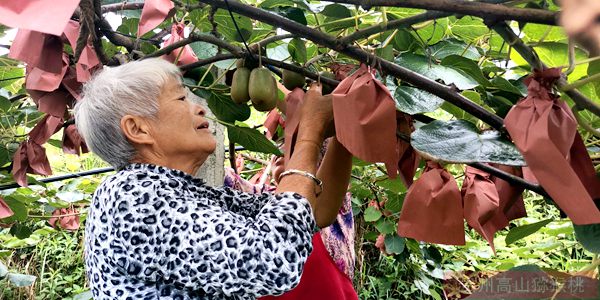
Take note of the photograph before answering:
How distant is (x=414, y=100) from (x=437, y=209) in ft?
0.55

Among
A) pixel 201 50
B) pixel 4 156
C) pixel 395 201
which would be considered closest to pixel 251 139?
pixel 201 50

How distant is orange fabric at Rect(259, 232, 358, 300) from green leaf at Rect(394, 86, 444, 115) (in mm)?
458

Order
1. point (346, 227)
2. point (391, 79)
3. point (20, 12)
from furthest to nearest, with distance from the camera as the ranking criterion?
point (346, 227)
point (391, 79)
point (20, 12)

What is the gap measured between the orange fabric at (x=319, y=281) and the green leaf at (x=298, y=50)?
1.35ft

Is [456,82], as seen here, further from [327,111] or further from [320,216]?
[320,216]

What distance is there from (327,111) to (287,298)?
43 cm

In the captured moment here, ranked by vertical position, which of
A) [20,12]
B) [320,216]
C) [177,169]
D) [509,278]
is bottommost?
[320,216]

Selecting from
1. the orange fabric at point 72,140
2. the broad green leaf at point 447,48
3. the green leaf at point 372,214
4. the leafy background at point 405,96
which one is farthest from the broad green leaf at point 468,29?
the green leaf at point 372,214

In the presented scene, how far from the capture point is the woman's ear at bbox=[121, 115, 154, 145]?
3.43ft

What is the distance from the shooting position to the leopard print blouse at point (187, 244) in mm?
901

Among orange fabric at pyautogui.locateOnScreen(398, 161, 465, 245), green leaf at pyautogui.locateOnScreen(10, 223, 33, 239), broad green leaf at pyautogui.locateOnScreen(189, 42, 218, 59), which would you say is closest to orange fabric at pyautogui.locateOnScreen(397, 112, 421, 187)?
orange fabric at pyautogui.locateOnScreen(398, 161, 465, 245)

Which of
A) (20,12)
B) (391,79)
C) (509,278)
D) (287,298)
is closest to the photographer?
(20,12)

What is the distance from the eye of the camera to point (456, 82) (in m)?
0.94

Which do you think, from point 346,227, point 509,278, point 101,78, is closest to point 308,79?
point 101,78
